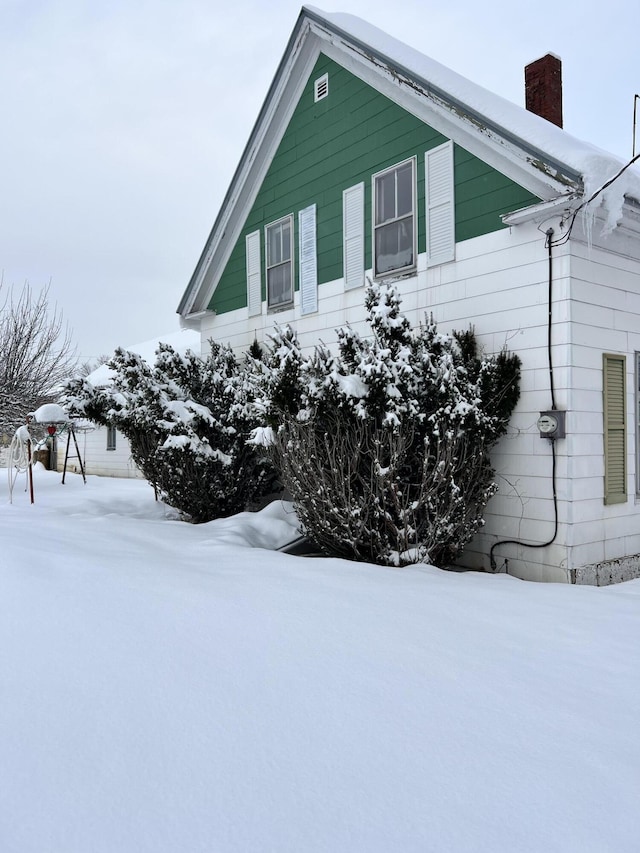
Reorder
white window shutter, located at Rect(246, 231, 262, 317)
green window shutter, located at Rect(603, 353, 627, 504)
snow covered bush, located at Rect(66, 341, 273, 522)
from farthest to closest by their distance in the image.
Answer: white window shutter, located at Rect(246, 231, 262, 317), snow covered bush, located at Rect(66, 341, 273, 522), green window shutter, located at Rect(603, 353, 627, 504)

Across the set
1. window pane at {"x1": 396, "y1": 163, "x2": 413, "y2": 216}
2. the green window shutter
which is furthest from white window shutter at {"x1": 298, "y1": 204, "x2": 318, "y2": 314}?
the green window shutter

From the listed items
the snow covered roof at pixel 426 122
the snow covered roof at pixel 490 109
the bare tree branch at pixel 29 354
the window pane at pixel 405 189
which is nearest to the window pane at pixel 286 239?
the snow covered roof at pixel 426 122

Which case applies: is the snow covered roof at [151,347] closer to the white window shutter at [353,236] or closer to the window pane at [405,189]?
the white window shutter at [353,236]

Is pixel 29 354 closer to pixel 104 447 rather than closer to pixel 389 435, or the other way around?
pixel 104 447

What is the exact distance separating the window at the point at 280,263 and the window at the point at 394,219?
1.80 meters

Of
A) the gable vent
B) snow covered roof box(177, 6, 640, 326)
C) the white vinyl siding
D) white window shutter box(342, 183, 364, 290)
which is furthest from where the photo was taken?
the gable vent

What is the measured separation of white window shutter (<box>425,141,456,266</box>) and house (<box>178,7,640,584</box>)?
0.05ft

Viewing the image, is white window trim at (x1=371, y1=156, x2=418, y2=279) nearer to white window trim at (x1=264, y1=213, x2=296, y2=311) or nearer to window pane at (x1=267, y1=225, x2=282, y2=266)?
white window trim at (x1=264, y1=213, x2=296, y2=311)

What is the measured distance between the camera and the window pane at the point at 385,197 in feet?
24.7

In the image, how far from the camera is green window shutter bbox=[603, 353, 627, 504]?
235 inches

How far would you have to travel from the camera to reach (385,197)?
300 inches

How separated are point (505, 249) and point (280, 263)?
4.00 metres

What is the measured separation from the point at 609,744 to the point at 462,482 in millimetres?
3285

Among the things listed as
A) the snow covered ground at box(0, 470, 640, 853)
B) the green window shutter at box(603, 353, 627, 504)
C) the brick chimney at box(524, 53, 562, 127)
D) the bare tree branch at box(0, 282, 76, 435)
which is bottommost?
the snow covered ground at box(0, 470, 640, 853)
